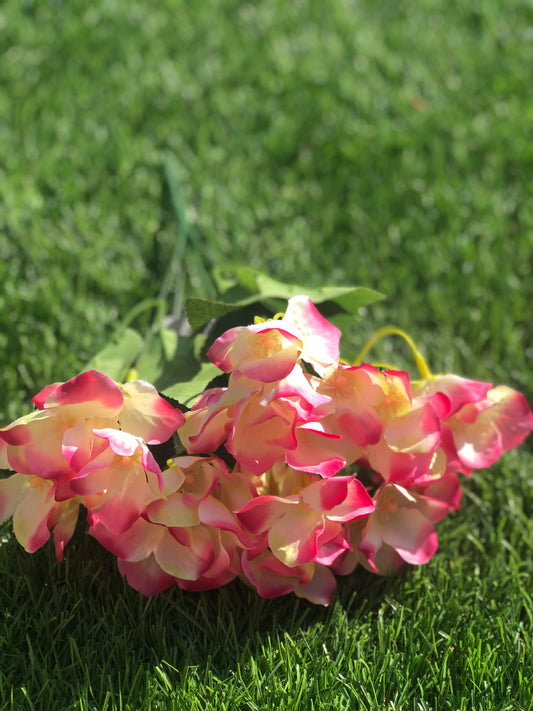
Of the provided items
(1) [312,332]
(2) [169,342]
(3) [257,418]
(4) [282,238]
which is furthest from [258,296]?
(4) [282,238]

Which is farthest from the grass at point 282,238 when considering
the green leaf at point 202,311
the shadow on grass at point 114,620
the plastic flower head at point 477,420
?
the green leaf at point 202,311

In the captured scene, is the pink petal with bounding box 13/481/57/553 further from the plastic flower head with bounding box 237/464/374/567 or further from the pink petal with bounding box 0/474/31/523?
the plastic flower head with bounding box 237/464/374/567

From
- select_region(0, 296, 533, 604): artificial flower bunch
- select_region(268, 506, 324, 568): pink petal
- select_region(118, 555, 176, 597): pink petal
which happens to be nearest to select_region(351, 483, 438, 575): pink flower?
select_region(0, 296, 533, 604): artificial flower bunch

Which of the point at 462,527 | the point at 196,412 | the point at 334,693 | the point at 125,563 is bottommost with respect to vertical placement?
the point at 462,527

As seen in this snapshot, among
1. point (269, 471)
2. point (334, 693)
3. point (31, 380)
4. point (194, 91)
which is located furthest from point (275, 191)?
point (334, 693)

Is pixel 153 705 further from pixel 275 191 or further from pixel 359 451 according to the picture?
pixel 275 191

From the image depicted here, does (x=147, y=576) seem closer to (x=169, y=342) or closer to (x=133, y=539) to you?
(x=133, y=539)
